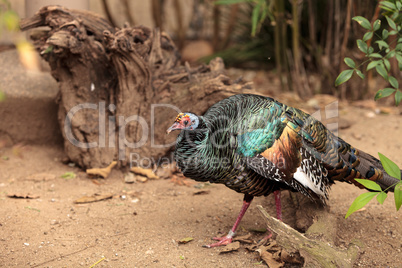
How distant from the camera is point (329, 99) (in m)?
6.00

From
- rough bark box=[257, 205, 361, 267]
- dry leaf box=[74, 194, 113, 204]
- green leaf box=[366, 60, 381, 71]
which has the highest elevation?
green leaf box=[366, 60, 381, 71]

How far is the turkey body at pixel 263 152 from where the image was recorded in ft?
10.1

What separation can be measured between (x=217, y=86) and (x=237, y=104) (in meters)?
1.05

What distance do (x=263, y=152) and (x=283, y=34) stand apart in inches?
132

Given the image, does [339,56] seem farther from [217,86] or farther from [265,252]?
[265,252]

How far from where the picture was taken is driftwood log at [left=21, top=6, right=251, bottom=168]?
4.32 metres

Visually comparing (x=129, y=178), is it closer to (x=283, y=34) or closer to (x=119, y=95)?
(x=119, y=95)

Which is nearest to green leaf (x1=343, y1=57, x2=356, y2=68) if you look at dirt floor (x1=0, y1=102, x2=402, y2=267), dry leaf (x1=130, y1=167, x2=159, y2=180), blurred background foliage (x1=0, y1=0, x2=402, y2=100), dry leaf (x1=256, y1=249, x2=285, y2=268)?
dirt floor (x1=0, y1=102, x2=402, y2=267)

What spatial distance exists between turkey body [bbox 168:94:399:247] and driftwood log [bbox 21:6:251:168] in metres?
1.11

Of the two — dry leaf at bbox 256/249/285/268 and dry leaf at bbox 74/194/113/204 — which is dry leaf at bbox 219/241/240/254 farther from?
dry leaf at bbox 74/194/113/204

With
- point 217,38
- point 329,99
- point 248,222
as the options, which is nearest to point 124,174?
point 248,222

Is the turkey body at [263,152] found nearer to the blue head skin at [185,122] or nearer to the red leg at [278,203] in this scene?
the blue head skin at [185,122]

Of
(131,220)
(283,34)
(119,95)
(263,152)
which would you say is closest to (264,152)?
(263,152)

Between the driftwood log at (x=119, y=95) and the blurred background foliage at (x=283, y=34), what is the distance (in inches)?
→ 36.2
